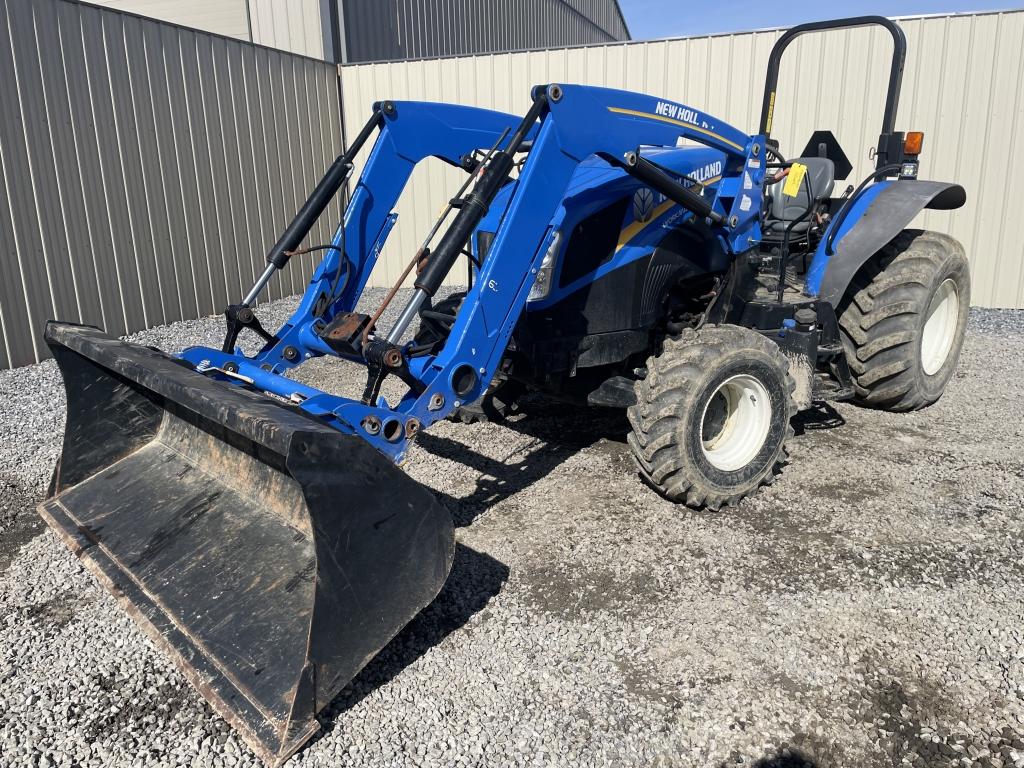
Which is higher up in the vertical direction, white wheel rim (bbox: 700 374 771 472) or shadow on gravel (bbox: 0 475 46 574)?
white wheel rim (bbox: 700 374 771 472)

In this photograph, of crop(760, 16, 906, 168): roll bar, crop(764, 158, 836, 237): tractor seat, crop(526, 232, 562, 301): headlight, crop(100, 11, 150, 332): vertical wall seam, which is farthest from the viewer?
crop(100, 11, 150, 332): vertical wall seam

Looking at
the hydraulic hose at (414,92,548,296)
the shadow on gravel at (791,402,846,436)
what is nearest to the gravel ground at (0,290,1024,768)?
the shadow on gravel at (791,402,846,436)

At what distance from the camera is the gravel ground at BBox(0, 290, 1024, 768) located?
2.40 meters

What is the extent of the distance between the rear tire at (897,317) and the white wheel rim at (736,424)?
56.0 inches

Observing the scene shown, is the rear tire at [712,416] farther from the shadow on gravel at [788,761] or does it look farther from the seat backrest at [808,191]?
the seat backrest at [808,191]

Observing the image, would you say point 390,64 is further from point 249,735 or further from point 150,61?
point 249,735

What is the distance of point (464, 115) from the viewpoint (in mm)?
4320

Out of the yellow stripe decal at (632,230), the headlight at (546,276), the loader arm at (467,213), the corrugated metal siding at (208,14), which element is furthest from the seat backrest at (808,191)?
the corrugated metal siding at (208,14)

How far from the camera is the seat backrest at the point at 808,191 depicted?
534cm

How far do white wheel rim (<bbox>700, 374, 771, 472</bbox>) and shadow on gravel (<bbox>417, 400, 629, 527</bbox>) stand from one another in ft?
2.62

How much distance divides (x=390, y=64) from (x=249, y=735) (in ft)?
31.9

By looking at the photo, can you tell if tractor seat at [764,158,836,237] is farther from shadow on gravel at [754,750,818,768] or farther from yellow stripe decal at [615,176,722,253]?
shadow on gravel at [754,750,818,768]

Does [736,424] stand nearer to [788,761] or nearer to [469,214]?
[469,214]

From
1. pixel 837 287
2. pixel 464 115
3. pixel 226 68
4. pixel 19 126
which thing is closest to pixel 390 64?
pixel 226 68
